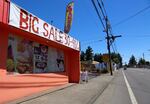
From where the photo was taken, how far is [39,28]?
14688 mm

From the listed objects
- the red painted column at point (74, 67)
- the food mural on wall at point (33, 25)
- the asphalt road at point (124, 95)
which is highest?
the food mural on wall at point (33, 25)

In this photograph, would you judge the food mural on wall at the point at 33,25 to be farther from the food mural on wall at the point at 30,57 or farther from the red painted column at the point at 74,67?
the red painted column at the point at 74,67

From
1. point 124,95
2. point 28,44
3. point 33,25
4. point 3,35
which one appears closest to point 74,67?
point 124,95

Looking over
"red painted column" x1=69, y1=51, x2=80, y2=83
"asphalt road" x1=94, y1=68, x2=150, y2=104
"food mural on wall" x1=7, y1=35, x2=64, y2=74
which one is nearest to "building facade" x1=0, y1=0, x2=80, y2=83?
"food mural on wall" x1=7, y1=35, x2=64, y2=74

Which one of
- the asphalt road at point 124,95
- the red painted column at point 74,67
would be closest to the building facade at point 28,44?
the red painted column at point 74,67

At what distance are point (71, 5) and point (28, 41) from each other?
7.23m

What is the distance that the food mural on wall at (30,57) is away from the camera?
13.5 meters

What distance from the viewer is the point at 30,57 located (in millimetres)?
15727

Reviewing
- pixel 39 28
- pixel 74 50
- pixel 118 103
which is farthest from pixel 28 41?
pixel 74 50

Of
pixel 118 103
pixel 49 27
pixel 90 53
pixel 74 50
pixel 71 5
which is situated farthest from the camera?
pixel 90 53

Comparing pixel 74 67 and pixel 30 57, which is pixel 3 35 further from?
pixel 74 67

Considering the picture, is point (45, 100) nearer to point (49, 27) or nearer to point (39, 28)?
point (39, 28)

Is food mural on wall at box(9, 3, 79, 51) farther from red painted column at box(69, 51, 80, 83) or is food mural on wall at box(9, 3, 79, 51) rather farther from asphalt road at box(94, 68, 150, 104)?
asphalt road at box(94, 68, 150, 104)

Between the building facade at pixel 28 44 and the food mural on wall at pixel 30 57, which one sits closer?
the building facade at pixel 28 44
